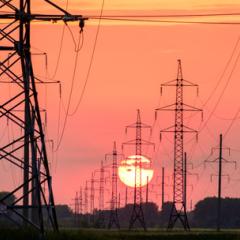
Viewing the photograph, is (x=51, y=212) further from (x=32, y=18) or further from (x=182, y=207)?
(x=182, y=207)

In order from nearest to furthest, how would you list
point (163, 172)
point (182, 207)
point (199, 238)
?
point (199, 238) → point (182, 207) → point (163, 172)

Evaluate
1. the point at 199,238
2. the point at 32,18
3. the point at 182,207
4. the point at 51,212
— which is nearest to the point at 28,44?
the point at 32,18

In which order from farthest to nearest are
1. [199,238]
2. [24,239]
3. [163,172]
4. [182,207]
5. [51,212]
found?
[163,172] → [182,207] → [199,238] → [51,212] → [24,239]

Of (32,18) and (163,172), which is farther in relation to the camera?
(163,172)

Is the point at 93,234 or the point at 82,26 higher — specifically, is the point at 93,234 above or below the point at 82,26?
below

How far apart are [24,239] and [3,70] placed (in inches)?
258

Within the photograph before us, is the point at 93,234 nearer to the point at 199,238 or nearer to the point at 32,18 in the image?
the point at 32,18

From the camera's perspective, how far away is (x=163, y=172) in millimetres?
174250

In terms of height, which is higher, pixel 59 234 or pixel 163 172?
pixel 163 172

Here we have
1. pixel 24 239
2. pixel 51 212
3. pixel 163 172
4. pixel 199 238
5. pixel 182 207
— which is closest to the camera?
pixel 24 239

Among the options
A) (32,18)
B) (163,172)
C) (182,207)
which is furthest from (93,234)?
(163,172)

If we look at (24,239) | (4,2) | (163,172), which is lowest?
(24,239)

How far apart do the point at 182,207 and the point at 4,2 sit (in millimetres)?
53227

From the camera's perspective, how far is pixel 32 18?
53625 mm
